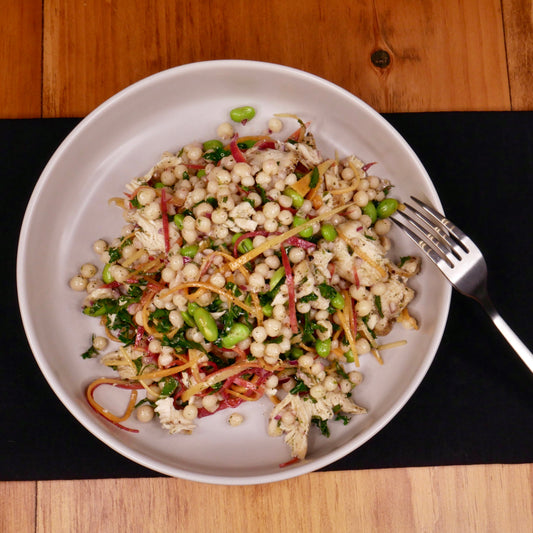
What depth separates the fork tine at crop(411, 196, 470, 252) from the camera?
6.69 feet

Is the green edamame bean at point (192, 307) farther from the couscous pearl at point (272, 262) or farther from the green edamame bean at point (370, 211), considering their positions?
the green edamame bean at point (370, 211)

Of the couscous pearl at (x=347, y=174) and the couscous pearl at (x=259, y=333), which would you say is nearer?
the couscous pearl at (x=259, y=333)

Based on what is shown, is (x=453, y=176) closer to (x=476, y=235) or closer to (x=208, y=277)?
(x=476, y=235)

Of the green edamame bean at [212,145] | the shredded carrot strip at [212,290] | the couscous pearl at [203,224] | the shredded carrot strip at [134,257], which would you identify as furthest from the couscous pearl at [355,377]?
the green edamame bean at [212,145]

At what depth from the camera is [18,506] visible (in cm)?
227

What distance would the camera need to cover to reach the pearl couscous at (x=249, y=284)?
6.52ft

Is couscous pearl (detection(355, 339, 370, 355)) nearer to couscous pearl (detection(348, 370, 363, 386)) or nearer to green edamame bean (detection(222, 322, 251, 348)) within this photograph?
couscous pearl (detection(348, 370, 363, 386))

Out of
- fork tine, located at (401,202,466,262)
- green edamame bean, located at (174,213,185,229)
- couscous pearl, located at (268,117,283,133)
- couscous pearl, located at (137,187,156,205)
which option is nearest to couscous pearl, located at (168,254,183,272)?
green edamame bean, located at (174,213,185,229)

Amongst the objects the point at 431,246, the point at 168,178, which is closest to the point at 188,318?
the point at 168,178

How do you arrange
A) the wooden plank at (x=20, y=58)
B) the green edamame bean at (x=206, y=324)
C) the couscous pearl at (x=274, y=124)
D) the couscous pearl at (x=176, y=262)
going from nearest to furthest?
the green edamame bean at (x=206, y=324)
the couscous pearl at (x=176, y=262)
the couscous pearl at (x=274, y=124)
the wooden plank at (x=20, y=58)

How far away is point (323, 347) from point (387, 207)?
0.61 m

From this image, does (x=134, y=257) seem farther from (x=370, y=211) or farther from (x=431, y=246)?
(x=431, y=246)

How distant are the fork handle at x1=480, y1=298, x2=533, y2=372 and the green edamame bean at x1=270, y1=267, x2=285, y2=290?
813 mm

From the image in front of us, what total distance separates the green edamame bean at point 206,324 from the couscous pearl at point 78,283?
56 cm
